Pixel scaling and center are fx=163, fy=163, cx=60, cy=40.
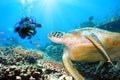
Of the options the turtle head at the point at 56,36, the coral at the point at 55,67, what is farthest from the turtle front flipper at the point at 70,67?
the coral at the point at 55,67

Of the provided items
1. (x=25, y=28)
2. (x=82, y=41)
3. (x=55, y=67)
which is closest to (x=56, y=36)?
(x=82, y=41)

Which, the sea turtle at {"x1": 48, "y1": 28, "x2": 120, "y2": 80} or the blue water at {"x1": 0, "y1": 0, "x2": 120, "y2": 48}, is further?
the blue water at {"x1": 0, "y1": 0, "x2": 120, "y2": 48}

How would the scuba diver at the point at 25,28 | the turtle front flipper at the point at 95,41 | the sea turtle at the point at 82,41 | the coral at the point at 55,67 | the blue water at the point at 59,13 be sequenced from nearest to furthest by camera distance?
the turtle front flipper at the point at 95,41
the sea turtle at the point at 82,41
the coral at the point at 55,67
the scuba diver at the point at 25,28
the blue water at the point at 59,13

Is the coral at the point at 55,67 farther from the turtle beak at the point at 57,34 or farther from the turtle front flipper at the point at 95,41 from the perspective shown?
the turtle front flipper at the point at 95,41

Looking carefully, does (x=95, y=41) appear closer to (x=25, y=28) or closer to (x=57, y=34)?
(x=57, y=34)

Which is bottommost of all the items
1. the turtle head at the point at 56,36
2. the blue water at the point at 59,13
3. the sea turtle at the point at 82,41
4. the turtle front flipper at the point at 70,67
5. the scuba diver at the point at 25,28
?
the turtle front flipper at the point at 70,67

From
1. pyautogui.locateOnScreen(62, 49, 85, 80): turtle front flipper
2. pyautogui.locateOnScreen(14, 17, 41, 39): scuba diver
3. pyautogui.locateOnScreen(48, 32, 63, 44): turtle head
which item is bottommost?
pyautogui.locateOnScreen(62, 49, 85, 80): turtle front flipper

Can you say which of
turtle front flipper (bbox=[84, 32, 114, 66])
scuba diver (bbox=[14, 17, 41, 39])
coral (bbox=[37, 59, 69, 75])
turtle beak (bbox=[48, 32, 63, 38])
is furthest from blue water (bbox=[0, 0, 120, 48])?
turtle front flipper (bbox=[84, 32, 114, 66])

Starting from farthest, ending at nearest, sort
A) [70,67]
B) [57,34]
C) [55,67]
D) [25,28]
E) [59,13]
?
[59,13]
[55,67]
[25,28]
[57,34]
[70,67]

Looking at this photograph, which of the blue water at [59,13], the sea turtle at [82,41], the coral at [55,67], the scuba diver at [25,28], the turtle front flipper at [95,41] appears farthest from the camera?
the blue water at [59,13]

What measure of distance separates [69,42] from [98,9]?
151329 millimetres

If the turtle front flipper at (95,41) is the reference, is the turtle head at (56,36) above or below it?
above

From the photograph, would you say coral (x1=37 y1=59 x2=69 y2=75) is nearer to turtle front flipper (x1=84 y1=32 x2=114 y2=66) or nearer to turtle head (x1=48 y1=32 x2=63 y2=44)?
turtle head (x1=48 y1=32 x2=63 y2=44)

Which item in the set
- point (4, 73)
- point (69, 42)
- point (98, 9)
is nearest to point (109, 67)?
point (69, 42)
